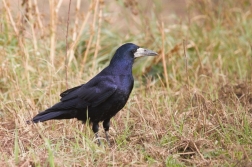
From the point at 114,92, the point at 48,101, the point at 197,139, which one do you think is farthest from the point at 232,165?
the point at 48,101

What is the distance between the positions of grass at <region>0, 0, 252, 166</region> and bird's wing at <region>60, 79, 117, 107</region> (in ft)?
0.88

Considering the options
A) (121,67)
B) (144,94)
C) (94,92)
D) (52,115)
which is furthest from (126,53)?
(144,94)

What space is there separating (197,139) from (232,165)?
502mm

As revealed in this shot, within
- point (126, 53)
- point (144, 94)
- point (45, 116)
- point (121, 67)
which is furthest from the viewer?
point (144, 94)

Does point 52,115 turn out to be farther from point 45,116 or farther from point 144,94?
point 144,94

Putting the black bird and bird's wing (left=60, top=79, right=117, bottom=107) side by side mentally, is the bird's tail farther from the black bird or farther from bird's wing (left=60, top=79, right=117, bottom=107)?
bird's wing (left=60, top=79, right=117, bottom=107)

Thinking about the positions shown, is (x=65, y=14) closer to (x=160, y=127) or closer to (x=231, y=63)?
(x=231, y=63)

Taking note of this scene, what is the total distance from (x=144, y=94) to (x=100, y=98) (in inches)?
50.0

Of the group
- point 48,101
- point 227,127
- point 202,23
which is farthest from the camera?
point 202,23

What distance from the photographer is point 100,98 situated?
16.0 ft

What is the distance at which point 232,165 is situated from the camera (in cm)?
400

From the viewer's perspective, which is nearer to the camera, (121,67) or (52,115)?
(52,115)

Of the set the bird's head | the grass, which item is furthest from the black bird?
the grass

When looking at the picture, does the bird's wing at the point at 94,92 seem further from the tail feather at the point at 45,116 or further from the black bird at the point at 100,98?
the tail feather at the point at 45,116
